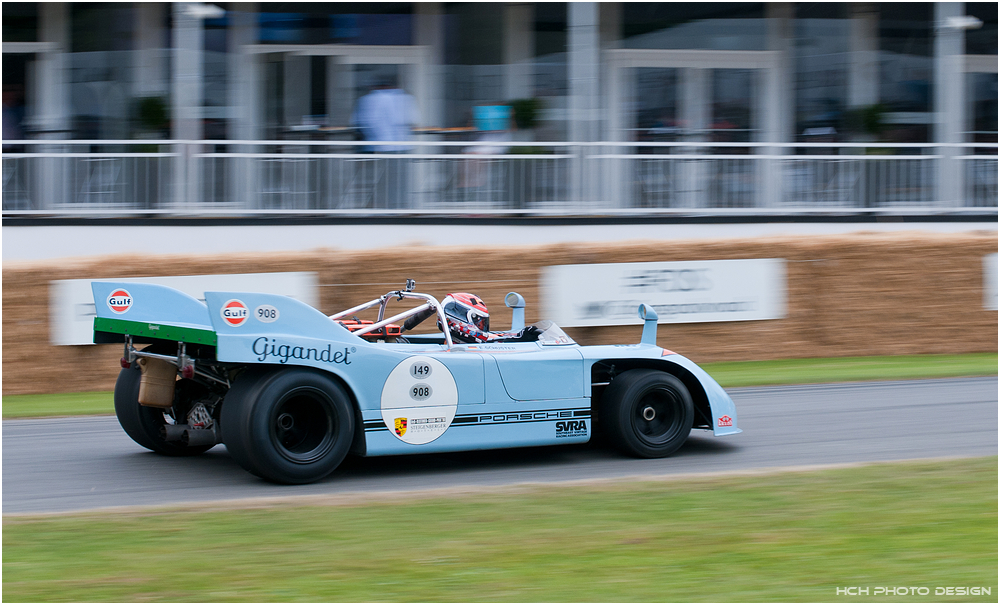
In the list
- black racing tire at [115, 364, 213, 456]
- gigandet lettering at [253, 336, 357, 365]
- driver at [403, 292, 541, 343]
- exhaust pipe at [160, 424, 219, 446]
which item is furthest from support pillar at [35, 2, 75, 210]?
gigandet lettering at [253, 336, 357, 365]

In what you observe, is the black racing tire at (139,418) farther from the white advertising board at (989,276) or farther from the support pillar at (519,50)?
the support pillar at (519,50)

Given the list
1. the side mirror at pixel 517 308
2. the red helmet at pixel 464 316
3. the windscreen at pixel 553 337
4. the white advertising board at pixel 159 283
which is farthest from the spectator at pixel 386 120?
the windscreen at pixel 553 337

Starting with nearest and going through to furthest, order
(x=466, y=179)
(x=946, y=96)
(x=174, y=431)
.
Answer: (x=174, y=431) → (x=466, y=179) → (x=946, y=96)

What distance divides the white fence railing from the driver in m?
6.62

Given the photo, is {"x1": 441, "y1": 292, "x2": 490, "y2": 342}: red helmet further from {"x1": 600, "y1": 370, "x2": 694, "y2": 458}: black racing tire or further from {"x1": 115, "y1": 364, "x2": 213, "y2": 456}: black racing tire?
{"x1": 115, "y1": 364, "x2": 213, "y2": 456}: black racing tire

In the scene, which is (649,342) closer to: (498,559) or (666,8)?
(498,559)

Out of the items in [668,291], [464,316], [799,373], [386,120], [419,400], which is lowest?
[799,373]

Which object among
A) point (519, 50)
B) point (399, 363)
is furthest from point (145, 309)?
point (519, 50)

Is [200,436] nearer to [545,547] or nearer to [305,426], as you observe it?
[305,426]

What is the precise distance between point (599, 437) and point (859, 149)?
9.97 m

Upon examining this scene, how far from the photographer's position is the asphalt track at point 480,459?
6008 millimetres

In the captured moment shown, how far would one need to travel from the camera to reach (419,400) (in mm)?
6297

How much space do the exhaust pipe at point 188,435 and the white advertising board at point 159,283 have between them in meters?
3.20

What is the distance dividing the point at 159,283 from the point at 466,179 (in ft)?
15.3
